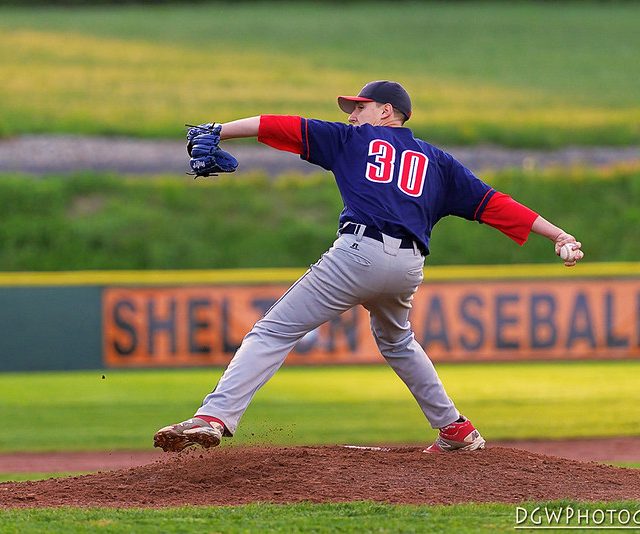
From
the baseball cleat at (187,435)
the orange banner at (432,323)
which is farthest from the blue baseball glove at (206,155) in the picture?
the orange banner at (432,323)

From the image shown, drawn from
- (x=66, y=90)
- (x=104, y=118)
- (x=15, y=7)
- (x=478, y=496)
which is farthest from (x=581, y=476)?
(x=15, y=7)

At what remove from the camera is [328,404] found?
11555mm

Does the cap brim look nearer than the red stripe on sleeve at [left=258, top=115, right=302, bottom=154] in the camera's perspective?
No

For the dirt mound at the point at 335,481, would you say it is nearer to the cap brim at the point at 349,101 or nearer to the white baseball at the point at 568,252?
the white baseball at the point at 568,252

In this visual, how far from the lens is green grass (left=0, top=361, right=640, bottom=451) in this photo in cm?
974

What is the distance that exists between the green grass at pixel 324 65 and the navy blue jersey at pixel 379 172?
63.9 ft

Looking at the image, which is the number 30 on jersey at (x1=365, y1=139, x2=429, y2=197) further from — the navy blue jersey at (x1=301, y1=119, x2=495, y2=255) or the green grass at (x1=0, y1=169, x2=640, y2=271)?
the green grass at (x1=0, y1=169, x2=640, y2=271)

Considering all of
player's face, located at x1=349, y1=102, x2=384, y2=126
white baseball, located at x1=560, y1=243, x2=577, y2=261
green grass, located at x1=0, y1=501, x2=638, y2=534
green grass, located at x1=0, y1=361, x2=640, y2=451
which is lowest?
green grass, located at x1=0, y1=361, x2=640, y2=451

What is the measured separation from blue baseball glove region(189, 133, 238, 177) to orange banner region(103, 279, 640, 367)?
892 cm

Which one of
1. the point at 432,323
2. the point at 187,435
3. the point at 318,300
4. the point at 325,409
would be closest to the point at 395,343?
the point at 318,300

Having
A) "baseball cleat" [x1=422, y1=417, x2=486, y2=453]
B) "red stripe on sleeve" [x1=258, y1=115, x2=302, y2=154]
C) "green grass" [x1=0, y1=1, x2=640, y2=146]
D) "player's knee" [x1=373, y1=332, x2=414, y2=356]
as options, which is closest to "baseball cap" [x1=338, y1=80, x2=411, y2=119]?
"red stripe on sleeve" [x1=258, y1=115, x2=302, y2=154]

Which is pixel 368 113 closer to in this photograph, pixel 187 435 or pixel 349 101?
pixel 349 101

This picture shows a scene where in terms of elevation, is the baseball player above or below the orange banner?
above

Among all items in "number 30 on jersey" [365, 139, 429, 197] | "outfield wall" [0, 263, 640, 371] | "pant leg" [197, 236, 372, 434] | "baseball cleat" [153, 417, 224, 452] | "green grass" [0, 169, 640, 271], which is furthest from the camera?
"green grass" [0, 169, 640, 271]
